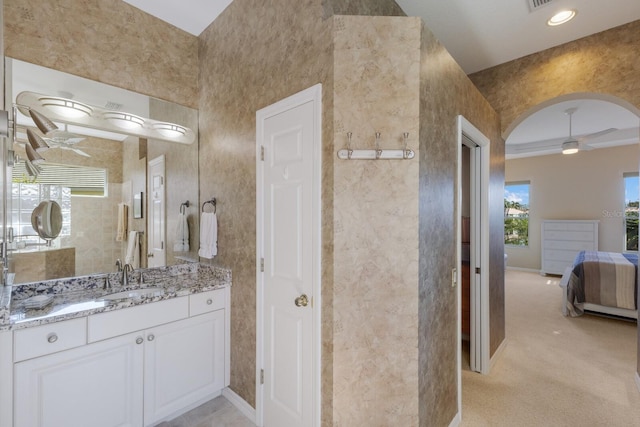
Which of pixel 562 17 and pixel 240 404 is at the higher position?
pixel 562 17

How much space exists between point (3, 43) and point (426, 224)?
2.74 metres

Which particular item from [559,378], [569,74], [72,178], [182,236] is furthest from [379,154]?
[559,378]

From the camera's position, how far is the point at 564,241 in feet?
20.4

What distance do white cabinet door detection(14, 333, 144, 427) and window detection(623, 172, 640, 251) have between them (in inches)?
326

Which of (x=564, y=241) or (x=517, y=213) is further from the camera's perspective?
(x=517, y=213)

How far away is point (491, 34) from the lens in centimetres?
243

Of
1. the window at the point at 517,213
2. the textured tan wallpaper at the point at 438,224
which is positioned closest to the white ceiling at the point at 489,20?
the textured tan wallpaper at the point at 438,224

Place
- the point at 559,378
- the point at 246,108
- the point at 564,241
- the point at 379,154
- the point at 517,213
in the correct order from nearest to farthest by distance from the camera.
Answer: the point at 379,154
the point at 246,108
the point at 559,378
the point at 564,241
the point at 517,213

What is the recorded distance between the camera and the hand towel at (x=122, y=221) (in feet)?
7.09

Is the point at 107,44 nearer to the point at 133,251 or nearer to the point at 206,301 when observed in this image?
the point at 133,251

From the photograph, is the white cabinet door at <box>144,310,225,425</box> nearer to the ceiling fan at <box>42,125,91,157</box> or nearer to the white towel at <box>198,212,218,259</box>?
the white towel at <box>198,212,218,259</box>

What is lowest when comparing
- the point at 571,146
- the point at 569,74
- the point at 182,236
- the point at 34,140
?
the point at 182,236

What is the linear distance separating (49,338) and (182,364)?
0.80 m

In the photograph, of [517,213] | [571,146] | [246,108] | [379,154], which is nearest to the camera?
[379,154]
